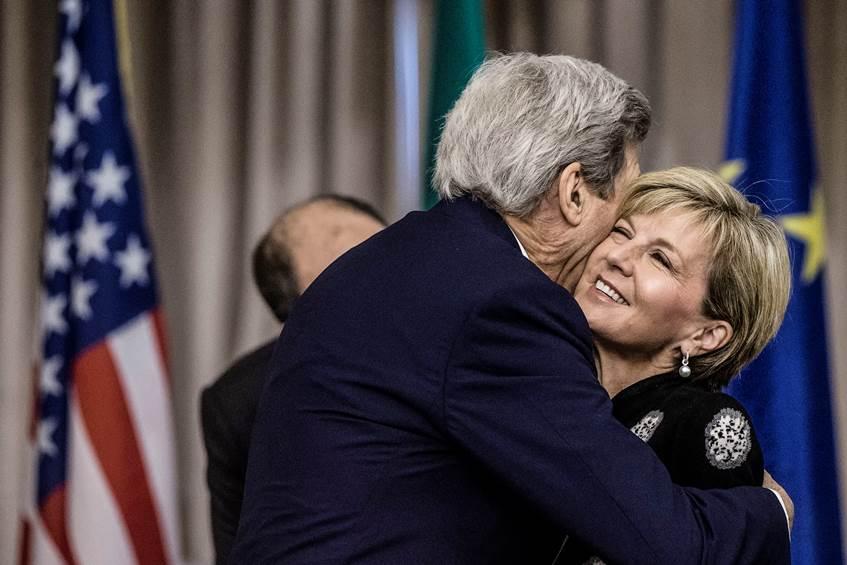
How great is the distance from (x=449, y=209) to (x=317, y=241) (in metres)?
1.29

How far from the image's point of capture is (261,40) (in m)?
4.03

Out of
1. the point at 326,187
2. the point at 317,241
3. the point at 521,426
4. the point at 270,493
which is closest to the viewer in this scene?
the point at 521,426

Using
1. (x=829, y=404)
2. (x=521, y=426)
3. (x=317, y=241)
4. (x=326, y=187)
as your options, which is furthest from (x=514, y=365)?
(x=326, y=187)

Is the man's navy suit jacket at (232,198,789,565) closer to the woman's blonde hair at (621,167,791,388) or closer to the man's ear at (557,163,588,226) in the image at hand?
the man's ear at (557,163,588,226)

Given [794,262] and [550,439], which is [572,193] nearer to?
[550,439]

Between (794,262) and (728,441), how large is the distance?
1.46 metres

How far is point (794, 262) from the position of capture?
3123 millimetres

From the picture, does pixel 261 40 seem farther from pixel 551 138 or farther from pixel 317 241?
pixel 551 138

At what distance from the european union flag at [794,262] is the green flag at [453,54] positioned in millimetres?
718

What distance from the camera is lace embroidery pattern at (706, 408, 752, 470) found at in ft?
5.82

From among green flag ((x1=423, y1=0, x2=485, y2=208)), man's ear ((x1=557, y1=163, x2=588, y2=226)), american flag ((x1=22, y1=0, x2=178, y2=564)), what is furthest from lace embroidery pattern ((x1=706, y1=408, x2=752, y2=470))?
american flag ((x1=22, y1=0, x2=178, y2=564))

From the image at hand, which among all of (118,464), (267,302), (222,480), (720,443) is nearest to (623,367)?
(720,443)

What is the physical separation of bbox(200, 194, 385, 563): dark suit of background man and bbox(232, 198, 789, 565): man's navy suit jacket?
89cm

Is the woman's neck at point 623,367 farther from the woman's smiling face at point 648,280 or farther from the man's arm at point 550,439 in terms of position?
the man's arm at point 550,439
